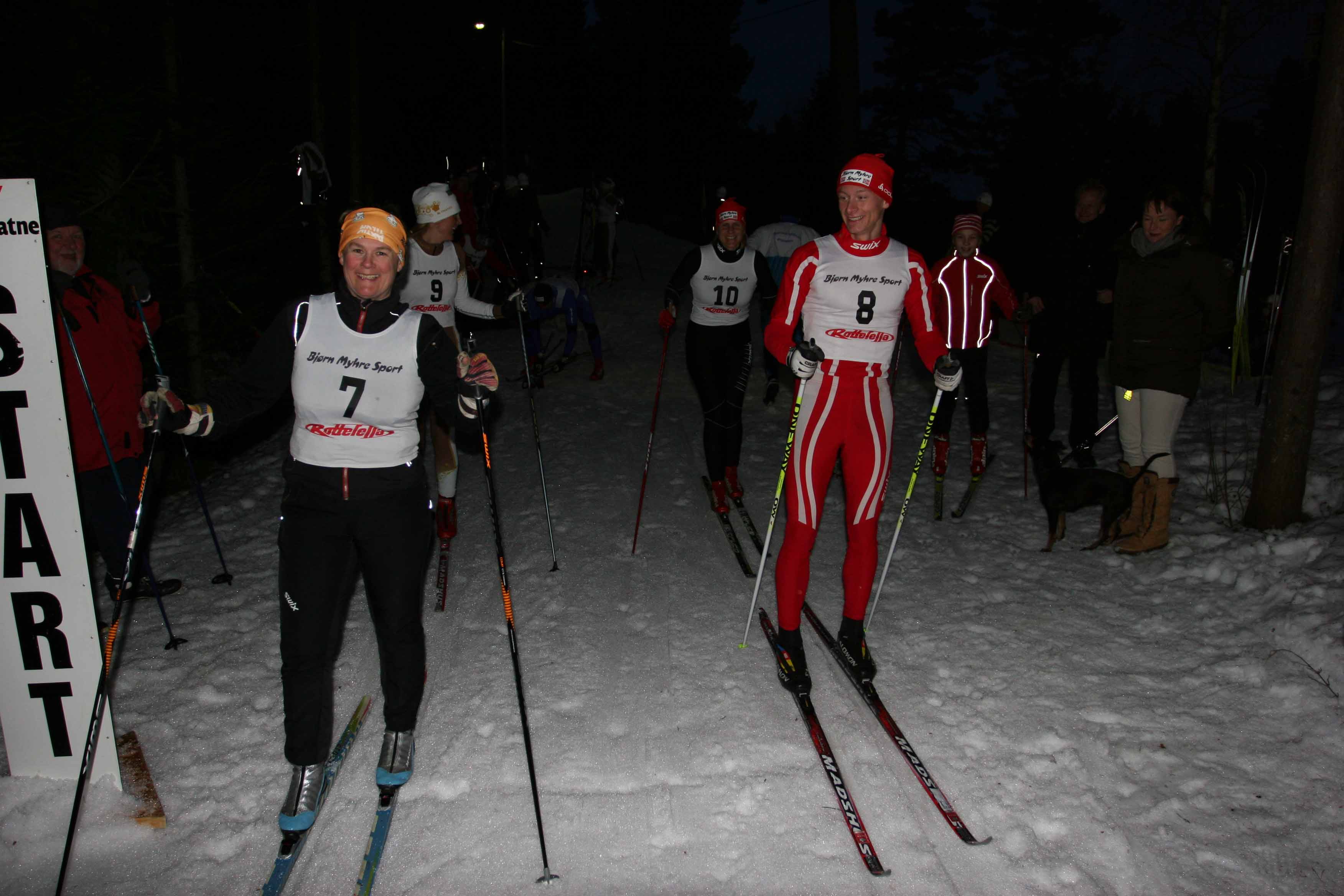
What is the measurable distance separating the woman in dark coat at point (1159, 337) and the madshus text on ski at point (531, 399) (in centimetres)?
2

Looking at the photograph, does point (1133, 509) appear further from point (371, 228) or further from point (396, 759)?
point (371, 228)

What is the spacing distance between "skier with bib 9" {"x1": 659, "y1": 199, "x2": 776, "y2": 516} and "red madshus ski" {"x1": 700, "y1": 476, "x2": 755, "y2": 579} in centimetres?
5

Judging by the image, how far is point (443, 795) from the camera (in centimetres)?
342

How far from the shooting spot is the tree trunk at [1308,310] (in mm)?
5027

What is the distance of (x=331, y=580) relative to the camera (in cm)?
314

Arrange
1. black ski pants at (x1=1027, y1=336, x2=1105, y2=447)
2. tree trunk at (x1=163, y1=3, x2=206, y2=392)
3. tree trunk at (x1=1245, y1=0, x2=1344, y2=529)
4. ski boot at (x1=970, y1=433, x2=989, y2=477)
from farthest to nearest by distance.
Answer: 1. tree trunk at (x1=163, y1=3, x2=206, y2=392)
2. ski boot at (x1=970, y1=433, x2=989, y2=477)
3. black ski pants at (x1=1027, y1=336, x2=1105, y2=447)
4. tree trunk at (x1=1245, y1=0, x2=1344, y2=529)

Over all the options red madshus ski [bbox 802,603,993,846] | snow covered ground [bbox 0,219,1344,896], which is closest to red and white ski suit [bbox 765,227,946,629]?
red madshus ski [bbox 802,603,993,846]

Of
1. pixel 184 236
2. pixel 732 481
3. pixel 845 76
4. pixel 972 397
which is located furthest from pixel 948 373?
pixel 845 76

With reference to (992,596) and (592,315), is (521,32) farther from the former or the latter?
(992,596)

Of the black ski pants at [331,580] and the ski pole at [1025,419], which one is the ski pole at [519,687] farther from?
the ski pole at [1025,419]

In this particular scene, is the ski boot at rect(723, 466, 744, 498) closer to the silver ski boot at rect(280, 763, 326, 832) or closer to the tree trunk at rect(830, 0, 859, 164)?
the silver ski boot at rect(280, 763, 326, 832)

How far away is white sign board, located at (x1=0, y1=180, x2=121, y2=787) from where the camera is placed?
124 inches

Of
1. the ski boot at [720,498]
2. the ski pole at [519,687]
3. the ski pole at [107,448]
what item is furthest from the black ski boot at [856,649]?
the ski pole at [107,448]

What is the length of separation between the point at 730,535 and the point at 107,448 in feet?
13.0
